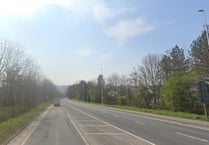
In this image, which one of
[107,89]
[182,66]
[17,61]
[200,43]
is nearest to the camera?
[17,61]

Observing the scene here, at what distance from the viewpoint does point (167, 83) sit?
52.7m

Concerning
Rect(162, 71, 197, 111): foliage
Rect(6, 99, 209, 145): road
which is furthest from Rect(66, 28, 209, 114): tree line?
Rect(6, 99, 209, 145): road

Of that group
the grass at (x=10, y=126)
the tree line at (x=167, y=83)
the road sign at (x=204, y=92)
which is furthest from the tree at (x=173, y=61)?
the grass at (x=10, y=126)

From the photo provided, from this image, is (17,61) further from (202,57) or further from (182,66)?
(182,66)

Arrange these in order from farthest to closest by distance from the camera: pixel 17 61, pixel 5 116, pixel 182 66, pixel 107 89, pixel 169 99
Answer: pixel 107 89 → pixel 182 66 → pixel 169 99 → pixel 17 61 → pixel 5 116

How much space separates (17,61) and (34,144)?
2608 centimetres

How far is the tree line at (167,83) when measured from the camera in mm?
48750

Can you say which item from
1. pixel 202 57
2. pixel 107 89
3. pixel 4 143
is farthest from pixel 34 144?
pixel 107 89

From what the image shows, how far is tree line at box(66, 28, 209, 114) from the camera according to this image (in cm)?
4875

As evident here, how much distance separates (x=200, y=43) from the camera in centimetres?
5934

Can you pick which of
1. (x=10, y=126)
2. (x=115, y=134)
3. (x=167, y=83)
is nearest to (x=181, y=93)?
(x=167, y=83)

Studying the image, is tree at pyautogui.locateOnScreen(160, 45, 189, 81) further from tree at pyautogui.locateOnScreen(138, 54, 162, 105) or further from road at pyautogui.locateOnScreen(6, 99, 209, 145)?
road at pyautogui.locateOnScreen(6, 99, 209, 145)

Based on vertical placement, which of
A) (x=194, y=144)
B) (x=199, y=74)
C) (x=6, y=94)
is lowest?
(x=194, y=144)

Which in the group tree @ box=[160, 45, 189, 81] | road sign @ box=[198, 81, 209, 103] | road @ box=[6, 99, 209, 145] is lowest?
road @ box=[6, 99, 209, 145]
